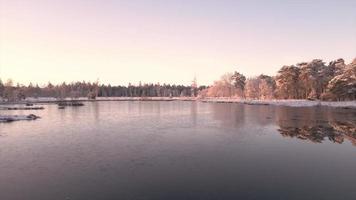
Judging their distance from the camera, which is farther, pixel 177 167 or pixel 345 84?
pixel 345 84

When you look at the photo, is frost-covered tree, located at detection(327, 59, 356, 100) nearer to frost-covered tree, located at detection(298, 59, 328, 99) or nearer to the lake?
frost-covered tree, located at detection(298, 59, 328, 99)

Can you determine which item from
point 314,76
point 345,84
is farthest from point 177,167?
point 314,76

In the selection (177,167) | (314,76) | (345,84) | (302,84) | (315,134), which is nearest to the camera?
(177,167)

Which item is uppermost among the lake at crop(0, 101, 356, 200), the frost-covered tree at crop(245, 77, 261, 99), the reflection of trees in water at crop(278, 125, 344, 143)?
the frost-covered tree at crop(245, 77, 261, 99)

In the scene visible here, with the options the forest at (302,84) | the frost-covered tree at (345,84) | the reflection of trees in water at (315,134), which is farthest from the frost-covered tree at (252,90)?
the reflection of trees in water at (315,134)

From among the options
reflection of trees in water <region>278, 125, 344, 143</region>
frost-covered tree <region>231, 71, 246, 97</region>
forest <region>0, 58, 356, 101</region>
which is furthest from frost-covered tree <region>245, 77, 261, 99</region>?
→ reflection of trees in water <region>278, 125, 344, 143</region>

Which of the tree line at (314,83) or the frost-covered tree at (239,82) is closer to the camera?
the tree line at (314,83)

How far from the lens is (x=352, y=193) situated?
12.2 m

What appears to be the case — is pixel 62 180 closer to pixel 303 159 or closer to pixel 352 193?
pixel 352 193

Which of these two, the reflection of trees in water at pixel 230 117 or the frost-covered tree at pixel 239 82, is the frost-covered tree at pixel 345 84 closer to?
the reflection of trees in water at pixel 230 117

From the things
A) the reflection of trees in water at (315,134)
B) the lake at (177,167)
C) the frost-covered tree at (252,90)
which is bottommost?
the reflection of trees in water at (315,134)

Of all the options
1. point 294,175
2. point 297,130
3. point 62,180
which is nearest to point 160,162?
point 62,180

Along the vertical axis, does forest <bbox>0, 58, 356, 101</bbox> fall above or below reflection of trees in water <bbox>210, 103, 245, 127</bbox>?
above

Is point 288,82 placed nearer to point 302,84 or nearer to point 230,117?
point 302,84
